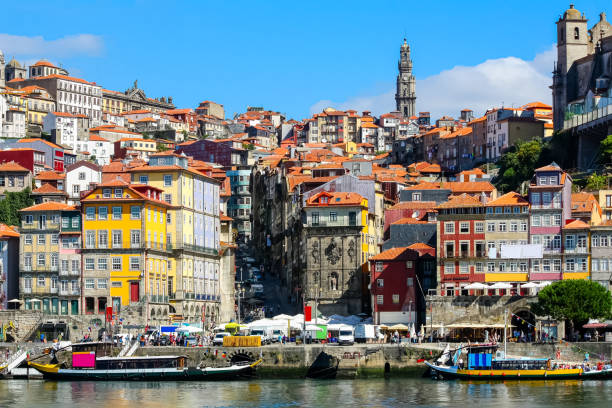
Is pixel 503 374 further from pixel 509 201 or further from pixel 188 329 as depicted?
pixel 188 329

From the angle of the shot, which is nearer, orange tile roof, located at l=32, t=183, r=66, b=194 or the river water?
the river water

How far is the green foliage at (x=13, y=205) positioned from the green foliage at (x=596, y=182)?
51.7m

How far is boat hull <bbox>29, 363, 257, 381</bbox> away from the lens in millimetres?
88562

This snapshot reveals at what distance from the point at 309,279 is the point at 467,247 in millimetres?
14855

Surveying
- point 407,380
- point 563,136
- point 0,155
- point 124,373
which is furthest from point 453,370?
point 0,155

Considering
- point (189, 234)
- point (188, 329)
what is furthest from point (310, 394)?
point (189, 234)

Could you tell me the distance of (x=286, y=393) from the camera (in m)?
79.5

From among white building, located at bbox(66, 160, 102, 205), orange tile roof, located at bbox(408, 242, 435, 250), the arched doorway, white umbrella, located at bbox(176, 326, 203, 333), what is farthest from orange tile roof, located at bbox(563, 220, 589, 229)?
white building, located at bbox(66, 160, 102, 205)

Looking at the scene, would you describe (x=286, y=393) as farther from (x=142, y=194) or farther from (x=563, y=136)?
(x=563, y=136)

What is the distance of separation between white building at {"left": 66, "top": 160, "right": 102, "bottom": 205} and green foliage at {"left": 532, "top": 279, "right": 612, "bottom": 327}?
51.5 metres

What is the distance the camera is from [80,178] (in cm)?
12850

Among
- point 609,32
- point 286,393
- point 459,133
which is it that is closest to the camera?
point 286,393

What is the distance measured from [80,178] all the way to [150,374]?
42923 millimetres

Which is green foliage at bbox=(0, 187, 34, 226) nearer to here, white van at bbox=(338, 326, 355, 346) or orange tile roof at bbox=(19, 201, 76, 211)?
orange tile roof at bbox=(19, 201, 76, 211)
